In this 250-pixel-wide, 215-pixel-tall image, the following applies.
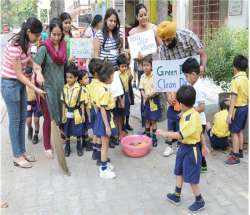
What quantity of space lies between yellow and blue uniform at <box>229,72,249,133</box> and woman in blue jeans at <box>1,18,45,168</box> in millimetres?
2582

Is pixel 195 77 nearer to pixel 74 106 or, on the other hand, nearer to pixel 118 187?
pixel 118 187

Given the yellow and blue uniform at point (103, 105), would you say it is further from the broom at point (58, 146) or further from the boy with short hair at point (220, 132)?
the boy with short hair at point (220, 132)

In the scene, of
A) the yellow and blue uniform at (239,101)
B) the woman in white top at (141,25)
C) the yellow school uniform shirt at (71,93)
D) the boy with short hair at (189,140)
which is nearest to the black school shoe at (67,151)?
the yellow school uniform shirt at (71,93)

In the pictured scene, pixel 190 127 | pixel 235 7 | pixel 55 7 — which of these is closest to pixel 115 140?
pixel 190 127

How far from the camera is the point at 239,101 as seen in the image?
4.05 metres

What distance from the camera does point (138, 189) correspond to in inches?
141

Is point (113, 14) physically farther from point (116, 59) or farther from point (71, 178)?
point (71, 178)

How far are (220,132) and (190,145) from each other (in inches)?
62.7

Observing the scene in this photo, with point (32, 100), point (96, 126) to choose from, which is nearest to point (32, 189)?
point (96, 126)

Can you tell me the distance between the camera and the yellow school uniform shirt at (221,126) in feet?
14.4

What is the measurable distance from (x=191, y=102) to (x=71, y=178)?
6.40 feet

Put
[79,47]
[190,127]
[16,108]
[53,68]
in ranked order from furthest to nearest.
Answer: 1. [79,47]
2. [53,68]
3. [16,108]
4. [190,127]

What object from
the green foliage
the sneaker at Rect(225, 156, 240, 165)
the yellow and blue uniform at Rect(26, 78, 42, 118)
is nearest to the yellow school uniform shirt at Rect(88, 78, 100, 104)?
the yellow and blue uniform at Rect(26, 78, 42, 118)

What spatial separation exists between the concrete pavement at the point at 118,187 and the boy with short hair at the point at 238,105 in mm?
253
